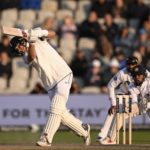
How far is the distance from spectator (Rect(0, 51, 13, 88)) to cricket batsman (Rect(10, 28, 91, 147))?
8823 millimetres

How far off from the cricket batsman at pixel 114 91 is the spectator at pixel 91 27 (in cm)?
761

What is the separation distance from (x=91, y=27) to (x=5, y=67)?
2.46m

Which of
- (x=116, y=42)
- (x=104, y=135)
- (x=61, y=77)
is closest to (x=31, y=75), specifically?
(x=116, y=42)

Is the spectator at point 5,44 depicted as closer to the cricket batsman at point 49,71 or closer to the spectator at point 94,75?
the spectator at point 94,75

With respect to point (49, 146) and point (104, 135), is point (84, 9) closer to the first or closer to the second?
point (104, 135)

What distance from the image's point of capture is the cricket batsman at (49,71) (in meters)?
13.7

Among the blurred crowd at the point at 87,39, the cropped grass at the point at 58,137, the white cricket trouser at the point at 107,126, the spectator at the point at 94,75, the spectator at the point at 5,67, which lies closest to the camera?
the white cricket trouser at the point at 107,126

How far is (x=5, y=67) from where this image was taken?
898 inches

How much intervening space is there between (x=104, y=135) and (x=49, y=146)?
94.0 inches

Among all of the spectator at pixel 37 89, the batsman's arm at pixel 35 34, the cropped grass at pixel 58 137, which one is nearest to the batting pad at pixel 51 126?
the batsman's arm at pixel 35 34

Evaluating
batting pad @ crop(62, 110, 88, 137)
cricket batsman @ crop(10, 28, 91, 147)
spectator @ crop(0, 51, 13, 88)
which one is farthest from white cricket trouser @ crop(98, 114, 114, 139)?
spectator @ crop(0, 51, 13, 88)

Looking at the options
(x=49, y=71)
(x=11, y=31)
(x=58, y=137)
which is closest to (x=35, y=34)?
(x=11, y=31)

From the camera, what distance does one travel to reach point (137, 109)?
15602 mm

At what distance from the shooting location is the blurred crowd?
73.3 feet
